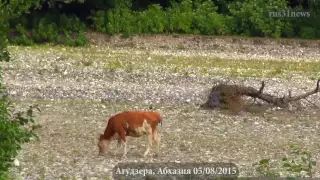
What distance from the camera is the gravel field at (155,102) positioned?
1507 centimetres

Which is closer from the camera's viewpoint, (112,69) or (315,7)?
(112,69)

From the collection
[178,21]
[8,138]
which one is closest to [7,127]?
[8,138]

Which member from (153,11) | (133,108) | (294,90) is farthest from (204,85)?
(153,11)

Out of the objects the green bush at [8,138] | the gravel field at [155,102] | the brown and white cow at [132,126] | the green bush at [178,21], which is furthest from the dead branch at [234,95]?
the green bush at [178,21]

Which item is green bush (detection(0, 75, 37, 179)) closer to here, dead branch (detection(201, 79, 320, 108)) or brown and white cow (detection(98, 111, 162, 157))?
brown and white cow (detection(98, 111, 162, 157))

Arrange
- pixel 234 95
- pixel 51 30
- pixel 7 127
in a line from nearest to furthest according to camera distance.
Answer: pixel 7 127 → pixel 234 95 → pixel 51 30

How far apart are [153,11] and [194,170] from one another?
25.1 meters

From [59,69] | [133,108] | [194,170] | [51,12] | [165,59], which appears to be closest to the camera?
[194,170]

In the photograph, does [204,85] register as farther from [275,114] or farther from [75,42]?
[75,42]

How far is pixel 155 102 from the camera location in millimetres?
21312

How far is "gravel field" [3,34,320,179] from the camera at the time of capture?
593 inches

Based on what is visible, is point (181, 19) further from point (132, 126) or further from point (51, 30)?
point (132, 126)

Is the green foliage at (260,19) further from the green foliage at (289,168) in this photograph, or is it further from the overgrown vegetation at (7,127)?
the overgrown vegetation at (7,127)

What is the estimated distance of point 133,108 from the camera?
20422 mm
